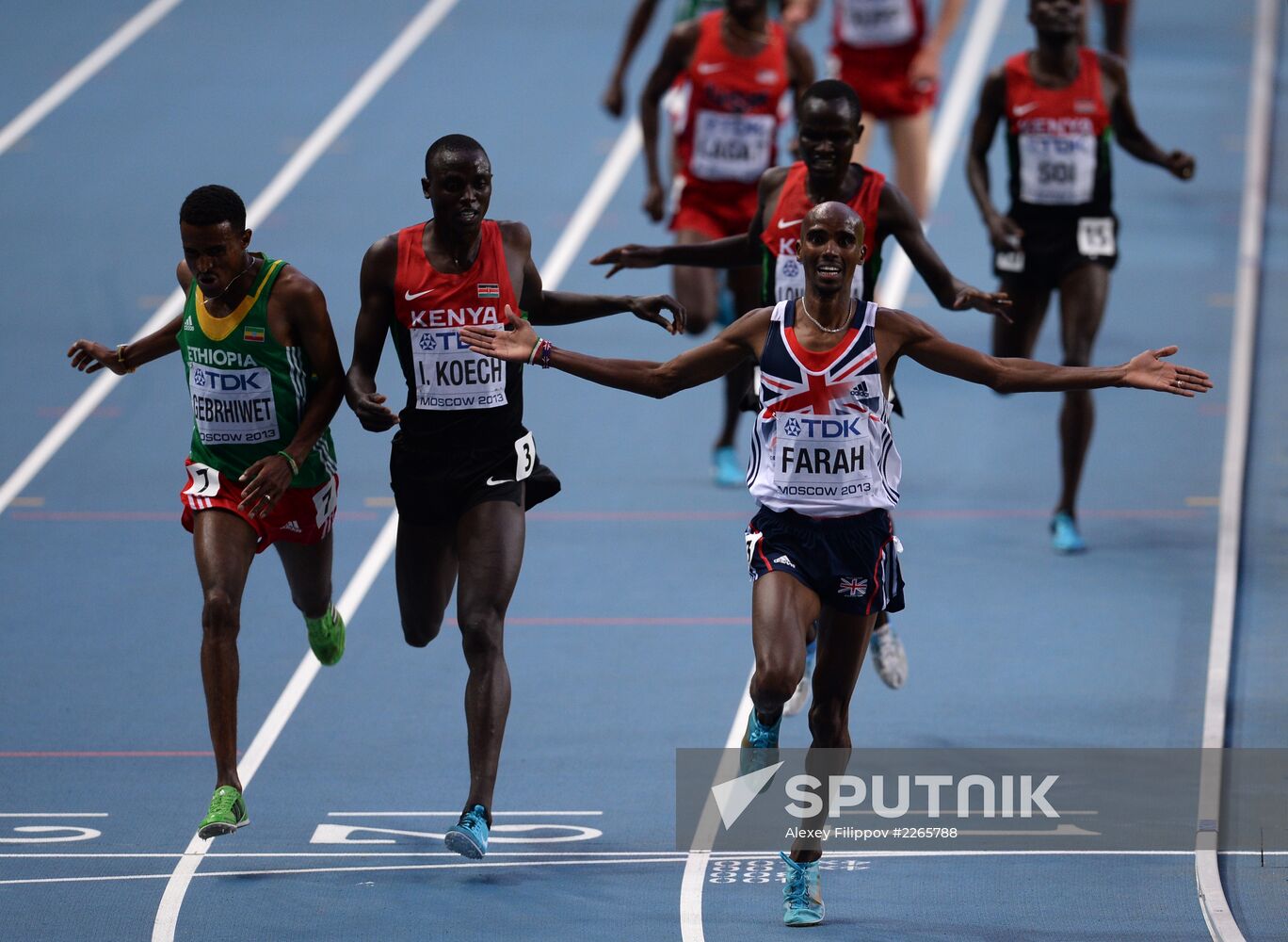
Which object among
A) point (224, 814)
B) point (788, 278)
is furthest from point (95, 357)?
point (788, 278)

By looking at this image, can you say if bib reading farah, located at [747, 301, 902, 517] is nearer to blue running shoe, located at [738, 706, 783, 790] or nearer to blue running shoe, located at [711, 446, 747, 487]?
blue running shoe, located at [738, 706, 783, 790]

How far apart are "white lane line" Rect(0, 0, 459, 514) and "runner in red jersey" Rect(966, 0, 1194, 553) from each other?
3797 millimetres

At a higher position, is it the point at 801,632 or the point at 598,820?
the point at 801,632

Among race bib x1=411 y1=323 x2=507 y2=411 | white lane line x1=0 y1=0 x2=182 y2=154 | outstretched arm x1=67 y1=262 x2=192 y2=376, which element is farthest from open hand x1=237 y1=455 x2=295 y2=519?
white lane line x1=0 y1=0 x2=182 y2=154

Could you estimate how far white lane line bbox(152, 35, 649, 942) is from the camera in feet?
22.5

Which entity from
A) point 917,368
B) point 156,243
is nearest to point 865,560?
point 917,368

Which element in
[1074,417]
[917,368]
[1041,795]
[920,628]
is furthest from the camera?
[917,368]

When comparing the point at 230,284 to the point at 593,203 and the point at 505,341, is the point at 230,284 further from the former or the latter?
the point at 593,203

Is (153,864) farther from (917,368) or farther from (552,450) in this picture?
(917,368)

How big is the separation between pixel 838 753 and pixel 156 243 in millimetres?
9161

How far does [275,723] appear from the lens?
8477 millimetres

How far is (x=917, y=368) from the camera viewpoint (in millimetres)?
13312

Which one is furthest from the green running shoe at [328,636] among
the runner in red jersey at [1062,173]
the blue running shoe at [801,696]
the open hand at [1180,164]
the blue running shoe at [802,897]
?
the open hand at [1180,164]

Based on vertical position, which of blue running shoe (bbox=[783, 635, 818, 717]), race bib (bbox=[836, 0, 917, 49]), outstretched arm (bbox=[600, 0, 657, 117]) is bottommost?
blue running shoe (bbox=[783, 635, 818, 717])
